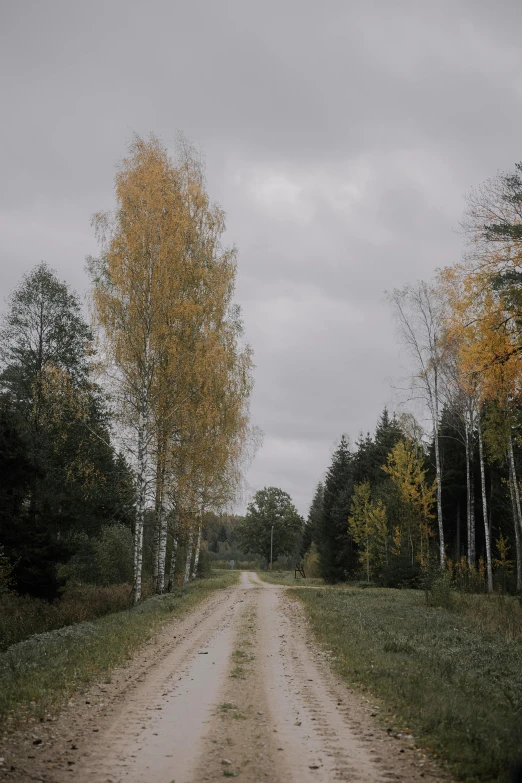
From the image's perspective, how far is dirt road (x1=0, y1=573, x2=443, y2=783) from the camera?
207 inches

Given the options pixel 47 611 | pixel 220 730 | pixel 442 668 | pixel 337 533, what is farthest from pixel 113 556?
pixel 220 730

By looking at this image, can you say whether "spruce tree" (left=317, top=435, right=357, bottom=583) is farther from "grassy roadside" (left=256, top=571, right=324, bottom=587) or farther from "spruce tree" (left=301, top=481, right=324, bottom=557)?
"spruce tree" (left=301, top=481, right=324, bottom=557)

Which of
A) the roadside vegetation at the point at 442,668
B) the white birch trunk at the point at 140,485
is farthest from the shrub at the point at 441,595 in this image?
the white birch trunk at the point at 140,485

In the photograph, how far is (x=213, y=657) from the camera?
1080cm

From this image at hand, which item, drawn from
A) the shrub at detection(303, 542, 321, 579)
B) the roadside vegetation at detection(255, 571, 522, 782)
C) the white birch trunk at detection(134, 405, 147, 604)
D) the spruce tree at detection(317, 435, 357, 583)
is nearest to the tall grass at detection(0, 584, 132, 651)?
the white birch trunk at detection(134, 405, 147, 604)

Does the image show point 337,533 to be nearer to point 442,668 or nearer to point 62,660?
point 442,668

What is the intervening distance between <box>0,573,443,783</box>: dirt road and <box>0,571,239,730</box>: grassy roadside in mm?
362

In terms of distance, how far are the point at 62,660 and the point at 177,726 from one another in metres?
3.93

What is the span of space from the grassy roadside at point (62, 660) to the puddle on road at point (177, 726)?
1273 millimetres

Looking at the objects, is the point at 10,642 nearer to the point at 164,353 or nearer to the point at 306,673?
the point at 306,673

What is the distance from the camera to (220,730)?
6449mm

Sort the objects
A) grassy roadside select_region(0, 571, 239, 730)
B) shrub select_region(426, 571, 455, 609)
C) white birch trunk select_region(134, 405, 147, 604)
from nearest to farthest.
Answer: grassy roadside select_region(0, 571, 239, 730), white birch trunk select_region(134, 405, 147, 604), shrub select_region(426, 571, 455, 609)

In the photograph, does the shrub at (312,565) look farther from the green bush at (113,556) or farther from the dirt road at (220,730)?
the dirt road at (220,730)

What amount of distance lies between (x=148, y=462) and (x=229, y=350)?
6.66 metres
